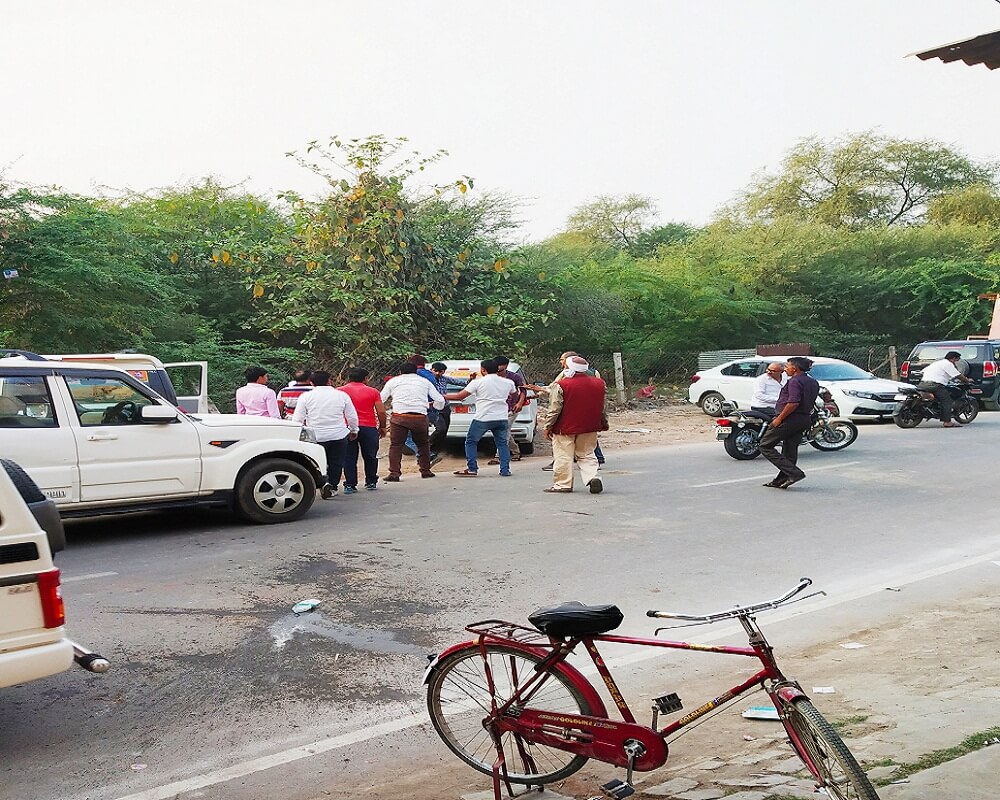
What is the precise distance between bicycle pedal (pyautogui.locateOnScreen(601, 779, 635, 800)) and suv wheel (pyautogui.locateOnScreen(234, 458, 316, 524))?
23.5 ft

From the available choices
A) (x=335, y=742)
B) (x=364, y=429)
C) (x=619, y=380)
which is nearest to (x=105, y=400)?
(x=364, y=429)

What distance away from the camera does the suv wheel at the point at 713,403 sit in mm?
23442

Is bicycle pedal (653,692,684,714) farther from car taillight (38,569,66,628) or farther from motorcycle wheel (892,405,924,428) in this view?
motorcycle wheel (892,405,924,428)

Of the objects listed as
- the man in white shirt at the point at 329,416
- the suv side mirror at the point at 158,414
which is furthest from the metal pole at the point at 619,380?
the suv side mirror at the point at 158,414

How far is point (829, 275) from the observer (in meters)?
34.1

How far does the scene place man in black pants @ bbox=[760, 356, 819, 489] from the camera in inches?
491

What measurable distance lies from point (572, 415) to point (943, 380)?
11.3 meters

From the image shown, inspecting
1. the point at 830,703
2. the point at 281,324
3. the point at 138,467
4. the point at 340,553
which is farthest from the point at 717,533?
the point at 281,324

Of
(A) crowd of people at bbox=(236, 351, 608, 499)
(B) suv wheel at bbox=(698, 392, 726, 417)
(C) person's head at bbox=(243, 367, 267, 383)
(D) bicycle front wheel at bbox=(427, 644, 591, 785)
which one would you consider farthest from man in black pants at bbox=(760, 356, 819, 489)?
(B) suv wheel at bbox=(698, 392, 726, 417)

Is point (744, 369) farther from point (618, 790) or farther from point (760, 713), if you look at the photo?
point (618, 790)

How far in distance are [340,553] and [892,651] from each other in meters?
4.84

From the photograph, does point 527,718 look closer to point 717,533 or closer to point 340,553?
point 340,553

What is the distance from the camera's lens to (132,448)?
9.57 m

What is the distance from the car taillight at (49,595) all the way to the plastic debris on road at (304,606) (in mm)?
2759
